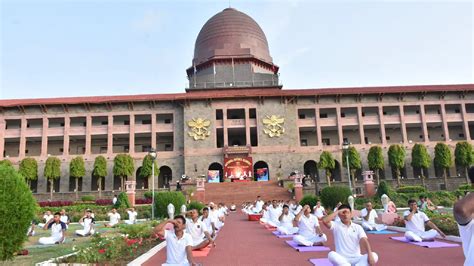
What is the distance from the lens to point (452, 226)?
1133 centimetres

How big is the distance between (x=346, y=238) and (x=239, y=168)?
110ft

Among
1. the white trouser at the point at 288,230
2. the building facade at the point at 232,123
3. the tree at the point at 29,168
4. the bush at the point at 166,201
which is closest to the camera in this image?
the white trouser at the point at 288,230

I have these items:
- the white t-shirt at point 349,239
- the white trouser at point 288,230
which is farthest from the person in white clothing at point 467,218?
the white trouser at point 288,230

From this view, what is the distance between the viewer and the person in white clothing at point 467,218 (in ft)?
10.1

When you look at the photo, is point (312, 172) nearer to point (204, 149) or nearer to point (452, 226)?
point (204, 149)

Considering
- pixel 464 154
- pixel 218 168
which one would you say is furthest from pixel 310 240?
pixel 464 154

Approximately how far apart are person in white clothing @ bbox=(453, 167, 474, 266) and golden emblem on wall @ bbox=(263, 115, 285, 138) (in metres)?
37.7

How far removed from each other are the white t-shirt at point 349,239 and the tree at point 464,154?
3961cm

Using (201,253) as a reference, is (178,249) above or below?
above

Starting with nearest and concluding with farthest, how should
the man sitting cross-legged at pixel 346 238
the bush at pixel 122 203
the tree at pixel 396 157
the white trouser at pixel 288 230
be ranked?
the man sitting cross-legged at pixel 346 238 → the white trouser at pixel 288 230 → the bush at pixel 122 203 → the tree at pixel 396 157

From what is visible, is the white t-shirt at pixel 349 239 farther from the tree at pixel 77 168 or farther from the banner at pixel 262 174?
the tree at pixel 77 168

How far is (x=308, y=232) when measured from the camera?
1048cm

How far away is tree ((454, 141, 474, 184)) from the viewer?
38.5m

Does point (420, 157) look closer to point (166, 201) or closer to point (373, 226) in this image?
point (373, 226)
